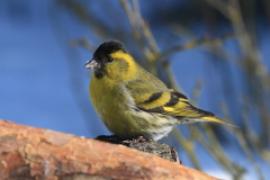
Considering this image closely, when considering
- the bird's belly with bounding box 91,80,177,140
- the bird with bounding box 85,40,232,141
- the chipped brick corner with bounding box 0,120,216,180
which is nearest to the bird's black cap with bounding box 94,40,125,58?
the bird with bounding box 85,40,232,141

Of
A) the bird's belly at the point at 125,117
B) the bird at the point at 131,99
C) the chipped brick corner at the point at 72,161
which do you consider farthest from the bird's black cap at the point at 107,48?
the chipped brick corner at the point at 72,161

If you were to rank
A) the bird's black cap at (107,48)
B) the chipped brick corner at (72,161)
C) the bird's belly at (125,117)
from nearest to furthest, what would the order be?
the chipped brick corner at (72,161) → the bird's belly at (125,117) → the bird's black cap at (107,48)

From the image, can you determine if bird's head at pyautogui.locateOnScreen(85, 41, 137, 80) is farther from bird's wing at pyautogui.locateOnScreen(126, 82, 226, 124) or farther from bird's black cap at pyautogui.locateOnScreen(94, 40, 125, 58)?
bird's wing at pyautogui.locateOnScreen(126, 82, 226, 124)

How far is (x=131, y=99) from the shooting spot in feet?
13.2

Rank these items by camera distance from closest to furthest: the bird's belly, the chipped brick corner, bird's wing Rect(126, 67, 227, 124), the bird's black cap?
1. the chipped brick corner
2. the bird's belly
3. the bird's black cap
4. bird's wing Rect(126, 67, 227, 124)

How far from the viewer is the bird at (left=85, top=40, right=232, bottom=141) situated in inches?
152

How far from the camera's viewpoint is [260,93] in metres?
4.95

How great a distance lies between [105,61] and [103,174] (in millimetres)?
2172

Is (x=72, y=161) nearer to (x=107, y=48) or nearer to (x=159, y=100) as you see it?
(x=107, y=48)

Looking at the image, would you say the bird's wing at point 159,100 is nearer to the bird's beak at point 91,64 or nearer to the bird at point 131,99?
the bird at point 131,99

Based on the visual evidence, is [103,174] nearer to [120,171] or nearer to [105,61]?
[120,171]

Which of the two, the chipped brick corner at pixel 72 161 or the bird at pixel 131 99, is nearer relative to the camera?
the chipped brick corner at pixel 72 161

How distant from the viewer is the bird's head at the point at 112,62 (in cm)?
397

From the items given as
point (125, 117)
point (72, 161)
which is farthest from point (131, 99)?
point (72, 161)
